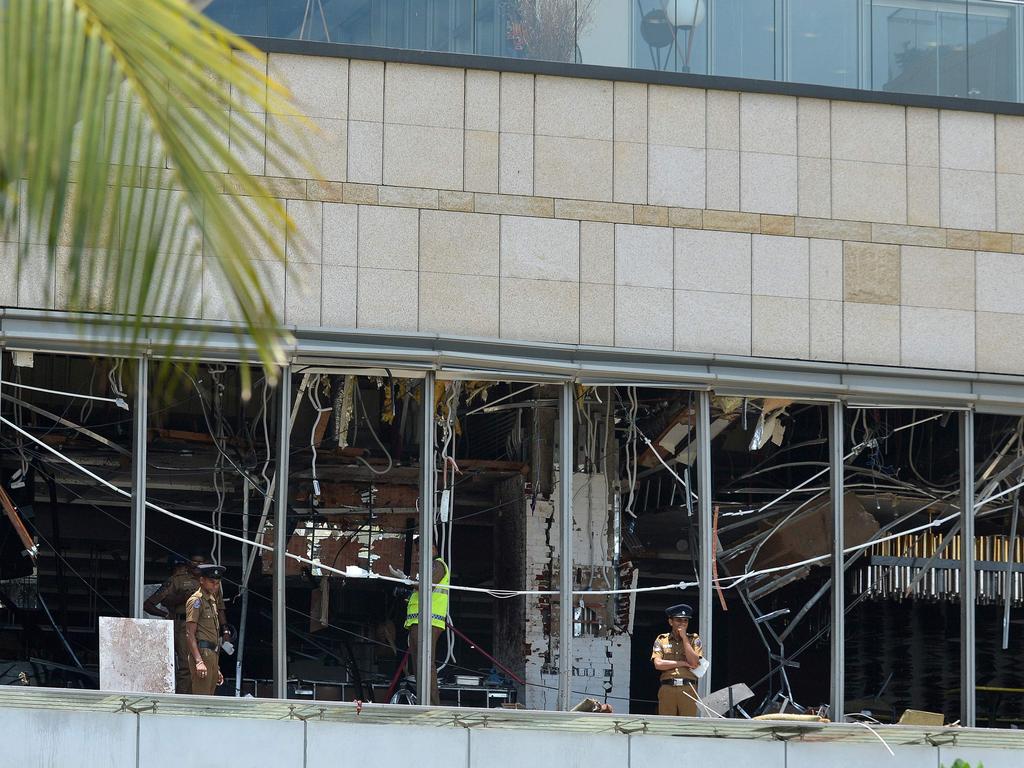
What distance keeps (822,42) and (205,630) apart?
23.8 ft

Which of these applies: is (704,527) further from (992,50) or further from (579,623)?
(992,50)

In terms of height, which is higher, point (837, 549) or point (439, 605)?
point (837, 549)

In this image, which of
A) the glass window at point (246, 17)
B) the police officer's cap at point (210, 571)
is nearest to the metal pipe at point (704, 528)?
the police officer's cap at point (210, 571)

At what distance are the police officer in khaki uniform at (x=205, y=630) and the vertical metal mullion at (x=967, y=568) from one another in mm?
6332

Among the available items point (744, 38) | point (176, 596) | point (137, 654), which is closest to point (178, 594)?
point (176, 596)

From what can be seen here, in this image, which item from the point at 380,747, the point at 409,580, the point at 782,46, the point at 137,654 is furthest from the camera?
the point at 409,580

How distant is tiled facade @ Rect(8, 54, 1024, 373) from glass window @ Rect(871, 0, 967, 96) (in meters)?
0.27

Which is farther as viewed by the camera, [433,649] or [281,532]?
[433,649]

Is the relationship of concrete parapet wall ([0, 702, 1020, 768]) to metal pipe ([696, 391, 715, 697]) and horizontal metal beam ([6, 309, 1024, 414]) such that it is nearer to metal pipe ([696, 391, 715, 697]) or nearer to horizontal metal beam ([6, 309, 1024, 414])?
metal pipe ([696, 391, 715, 697])

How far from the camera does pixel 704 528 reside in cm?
1361

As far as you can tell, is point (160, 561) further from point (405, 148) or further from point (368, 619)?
point (405, 148)

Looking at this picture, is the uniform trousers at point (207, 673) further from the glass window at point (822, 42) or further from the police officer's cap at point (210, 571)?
the glass window at point (822, 42)

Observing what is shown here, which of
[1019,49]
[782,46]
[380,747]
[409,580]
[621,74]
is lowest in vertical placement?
[380,747]

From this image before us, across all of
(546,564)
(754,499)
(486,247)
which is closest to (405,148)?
(486,247)
